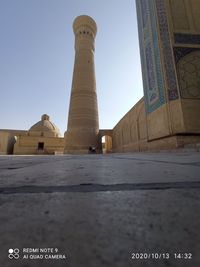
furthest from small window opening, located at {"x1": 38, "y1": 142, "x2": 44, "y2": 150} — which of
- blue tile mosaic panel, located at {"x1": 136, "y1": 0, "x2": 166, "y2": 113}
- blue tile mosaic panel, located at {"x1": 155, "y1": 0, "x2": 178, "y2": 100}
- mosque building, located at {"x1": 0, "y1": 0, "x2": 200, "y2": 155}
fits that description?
blue tile mosaic panel, located at {"x1": 155, "y1": 0, "x2": 178, "y2": 100}

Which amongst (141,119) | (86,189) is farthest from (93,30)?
(86,189)

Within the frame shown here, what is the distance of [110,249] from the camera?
138 mm

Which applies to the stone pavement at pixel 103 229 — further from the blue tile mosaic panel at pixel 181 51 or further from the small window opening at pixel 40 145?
the small window opening at pixel 40 145

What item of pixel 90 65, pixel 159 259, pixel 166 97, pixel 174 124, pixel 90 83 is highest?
pixel 90 65

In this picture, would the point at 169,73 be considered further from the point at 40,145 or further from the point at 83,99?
the point at 40,145

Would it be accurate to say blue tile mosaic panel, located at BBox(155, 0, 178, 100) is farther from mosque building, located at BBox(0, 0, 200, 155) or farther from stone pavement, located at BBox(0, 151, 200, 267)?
stone pavement, located at BBox(0, 151, 200, 267)

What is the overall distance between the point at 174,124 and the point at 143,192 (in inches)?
119

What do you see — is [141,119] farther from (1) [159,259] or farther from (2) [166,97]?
(1) [159,259]

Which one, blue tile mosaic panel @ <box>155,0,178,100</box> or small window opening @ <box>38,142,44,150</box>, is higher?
blue tile mosaic panel @ <box>155,0,178,100</box>

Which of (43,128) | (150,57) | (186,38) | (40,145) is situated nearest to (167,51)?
(150,57)

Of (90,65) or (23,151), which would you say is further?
(23,151)

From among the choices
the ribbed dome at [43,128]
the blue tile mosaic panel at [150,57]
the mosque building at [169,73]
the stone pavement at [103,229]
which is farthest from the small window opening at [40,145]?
the stone pavement at [103,229]

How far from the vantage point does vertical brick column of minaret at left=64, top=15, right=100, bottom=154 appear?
847cm

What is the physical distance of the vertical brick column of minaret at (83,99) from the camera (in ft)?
27.8
